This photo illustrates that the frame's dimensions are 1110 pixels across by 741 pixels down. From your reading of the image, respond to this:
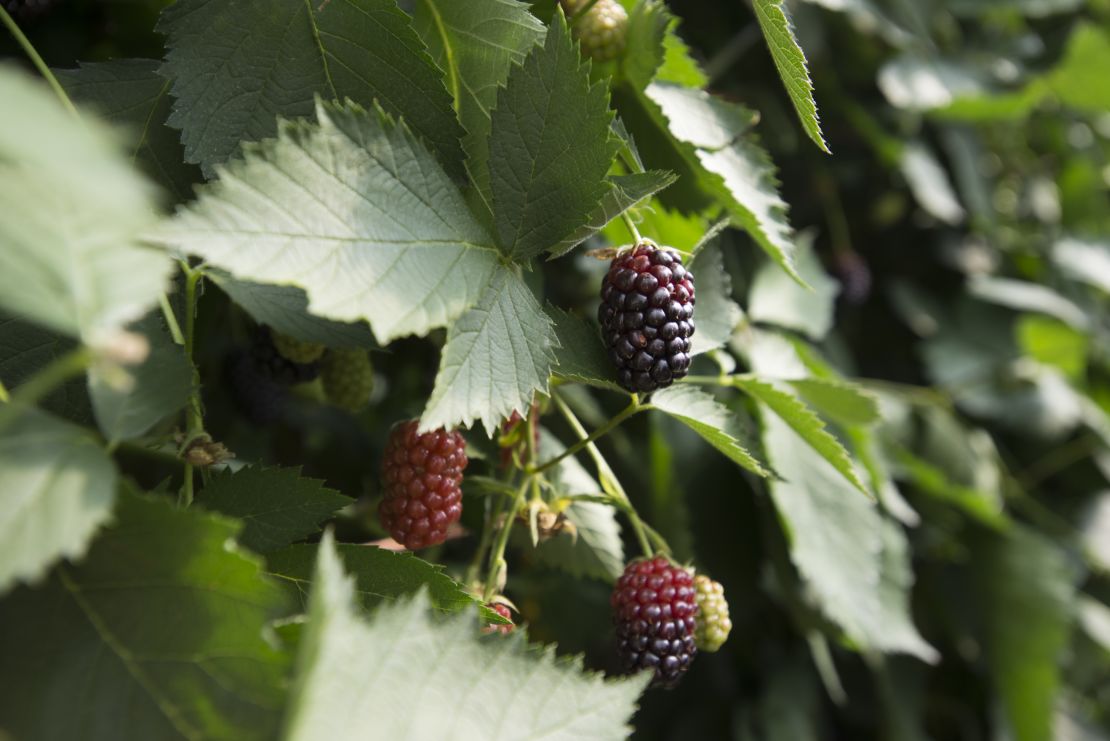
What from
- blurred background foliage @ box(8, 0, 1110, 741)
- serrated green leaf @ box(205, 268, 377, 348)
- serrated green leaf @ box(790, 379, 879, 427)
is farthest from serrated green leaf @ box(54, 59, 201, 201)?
serrated green leaf @ box(790, 379, 879, 427)

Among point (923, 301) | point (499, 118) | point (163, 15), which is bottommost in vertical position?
point (923, 301)

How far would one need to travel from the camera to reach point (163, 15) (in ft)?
2.17

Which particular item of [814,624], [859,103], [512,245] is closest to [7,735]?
[512,245]

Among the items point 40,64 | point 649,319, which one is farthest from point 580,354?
point 40,64

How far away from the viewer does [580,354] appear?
2.23ft

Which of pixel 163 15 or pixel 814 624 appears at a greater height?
pixel 163 15

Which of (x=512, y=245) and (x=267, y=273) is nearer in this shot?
(x=267, y=273)

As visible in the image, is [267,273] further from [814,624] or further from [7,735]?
[814,624]

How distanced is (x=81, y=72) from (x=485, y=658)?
524mm

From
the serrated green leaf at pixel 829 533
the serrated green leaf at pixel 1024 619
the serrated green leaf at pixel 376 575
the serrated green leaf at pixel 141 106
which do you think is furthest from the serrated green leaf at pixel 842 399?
the serrated green leaf at pixel 1024 619

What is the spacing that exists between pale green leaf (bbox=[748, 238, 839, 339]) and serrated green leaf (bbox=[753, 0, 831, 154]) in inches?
18.7

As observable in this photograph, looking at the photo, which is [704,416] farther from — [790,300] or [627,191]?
[790,300]

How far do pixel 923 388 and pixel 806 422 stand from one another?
41.4 inches

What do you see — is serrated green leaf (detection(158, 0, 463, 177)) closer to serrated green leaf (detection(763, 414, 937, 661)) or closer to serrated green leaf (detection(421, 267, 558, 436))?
serrated green leaf (detection(421, 267, 558, 436))
